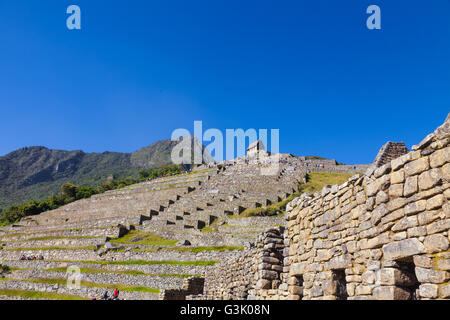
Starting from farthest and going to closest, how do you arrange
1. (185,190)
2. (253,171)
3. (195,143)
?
(195,143), (253,171), (185,190)

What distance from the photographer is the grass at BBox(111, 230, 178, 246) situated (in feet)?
93.4

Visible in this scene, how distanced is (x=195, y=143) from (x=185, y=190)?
420ft

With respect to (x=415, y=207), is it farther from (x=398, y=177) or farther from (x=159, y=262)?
(x=159, y=262)

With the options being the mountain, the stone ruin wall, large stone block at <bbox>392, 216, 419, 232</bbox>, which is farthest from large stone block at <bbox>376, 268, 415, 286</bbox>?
the mountain

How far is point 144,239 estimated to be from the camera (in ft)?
101

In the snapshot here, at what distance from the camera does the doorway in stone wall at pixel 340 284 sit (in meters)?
5.06

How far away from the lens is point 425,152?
11.8 feet

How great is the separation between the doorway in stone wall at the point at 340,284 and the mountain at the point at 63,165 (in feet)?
439

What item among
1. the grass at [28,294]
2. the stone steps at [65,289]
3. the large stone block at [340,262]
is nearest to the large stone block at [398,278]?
the large stone block at [340,262]

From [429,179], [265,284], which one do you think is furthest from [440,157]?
[265,284]

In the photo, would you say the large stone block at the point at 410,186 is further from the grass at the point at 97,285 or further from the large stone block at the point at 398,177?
the grass at the point at 97,285

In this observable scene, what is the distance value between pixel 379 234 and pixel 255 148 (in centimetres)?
6452
